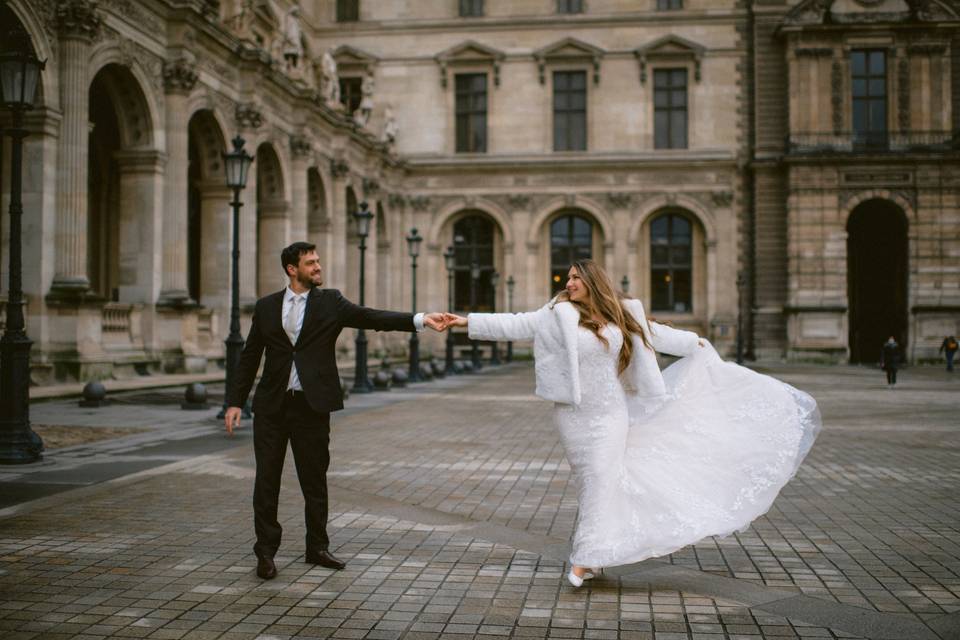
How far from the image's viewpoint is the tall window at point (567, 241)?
49.6 metres

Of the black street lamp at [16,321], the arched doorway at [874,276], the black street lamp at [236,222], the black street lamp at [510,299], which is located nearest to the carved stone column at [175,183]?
the black street lamp at [236,222]

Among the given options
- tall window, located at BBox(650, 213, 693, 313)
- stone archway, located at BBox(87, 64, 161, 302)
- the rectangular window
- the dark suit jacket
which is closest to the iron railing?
tall window, located at BBox(650, 213, 693, 313)

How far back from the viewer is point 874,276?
162 feet

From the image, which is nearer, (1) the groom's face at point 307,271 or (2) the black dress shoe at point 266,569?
(2) the black dress shoe at point 266,569

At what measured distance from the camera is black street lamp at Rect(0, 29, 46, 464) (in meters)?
10.9

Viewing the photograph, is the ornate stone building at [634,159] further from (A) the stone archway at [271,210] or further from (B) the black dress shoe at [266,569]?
(B) the black dress shoe at [266,569]

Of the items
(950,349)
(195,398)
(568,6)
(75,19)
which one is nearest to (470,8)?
(568,6)

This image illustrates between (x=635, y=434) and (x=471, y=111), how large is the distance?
4469cm

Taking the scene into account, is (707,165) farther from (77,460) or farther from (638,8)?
(77,460)

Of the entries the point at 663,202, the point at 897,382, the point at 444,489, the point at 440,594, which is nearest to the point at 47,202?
the point at 444,489

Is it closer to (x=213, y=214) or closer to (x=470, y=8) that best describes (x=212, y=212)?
(x=213, y=214)

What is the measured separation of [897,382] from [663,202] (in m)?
19.7

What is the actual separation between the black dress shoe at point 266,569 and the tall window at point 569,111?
44.3 meters

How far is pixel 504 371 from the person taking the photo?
36969mm
